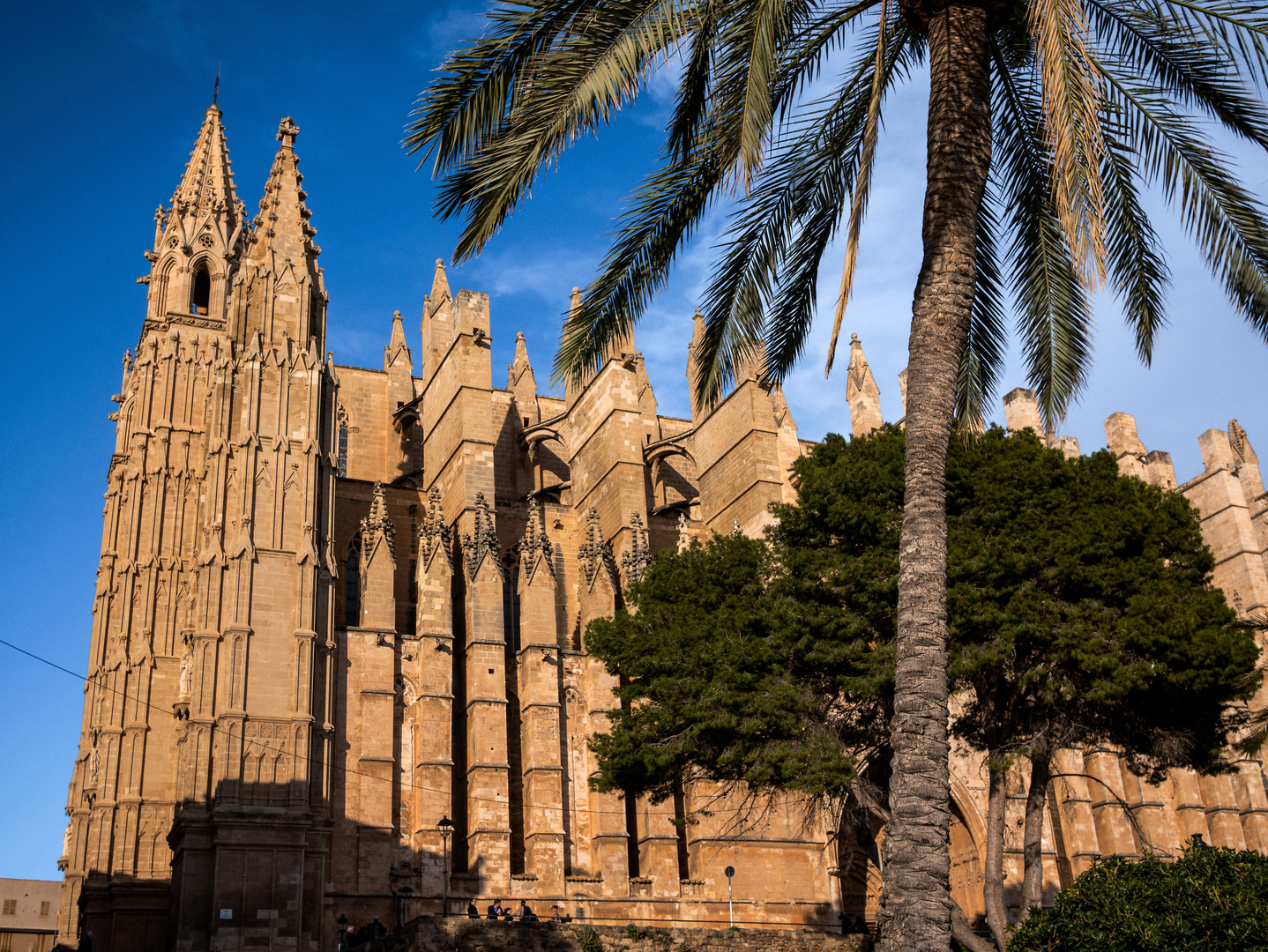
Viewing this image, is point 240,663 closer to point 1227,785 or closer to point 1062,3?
point 1062,3

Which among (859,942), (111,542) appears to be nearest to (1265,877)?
(859,942)

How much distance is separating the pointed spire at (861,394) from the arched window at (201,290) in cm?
1843

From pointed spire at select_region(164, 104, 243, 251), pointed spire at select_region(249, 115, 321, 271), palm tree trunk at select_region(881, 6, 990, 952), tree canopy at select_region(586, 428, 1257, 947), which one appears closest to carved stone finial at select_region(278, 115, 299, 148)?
pointed spire at select_region(249, 115, 321, 271)

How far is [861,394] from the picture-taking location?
3716 cm

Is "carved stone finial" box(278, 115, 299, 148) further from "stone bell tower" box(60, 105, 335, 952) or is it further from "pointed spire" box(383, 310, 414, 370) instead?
"pointed spire" box(383, 310, 414, 370)

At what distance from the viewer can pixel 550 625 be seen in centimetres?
2936

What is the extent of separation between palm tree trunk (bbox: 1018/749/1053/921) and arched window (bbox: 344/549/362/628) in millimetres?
16330

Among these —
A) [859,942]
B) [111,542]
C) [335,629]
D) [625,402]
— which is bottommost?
[859,942]

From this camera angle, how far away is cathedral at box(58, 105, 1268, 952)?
74.2 feet

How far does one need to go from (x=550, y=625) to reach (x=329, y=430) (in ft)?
23.3

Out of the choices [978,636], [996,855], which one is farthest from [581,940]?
[978,636]

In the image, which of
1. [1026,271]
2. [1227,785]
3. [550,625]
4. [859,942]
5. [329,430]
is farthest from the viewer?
[1227,785]

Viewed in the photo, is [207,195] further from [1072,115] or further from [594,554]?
[1072,115]

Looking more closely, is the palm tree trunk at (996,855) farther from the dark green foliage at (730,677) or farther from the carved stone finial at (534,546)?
the carved stone finial at (534,546)
